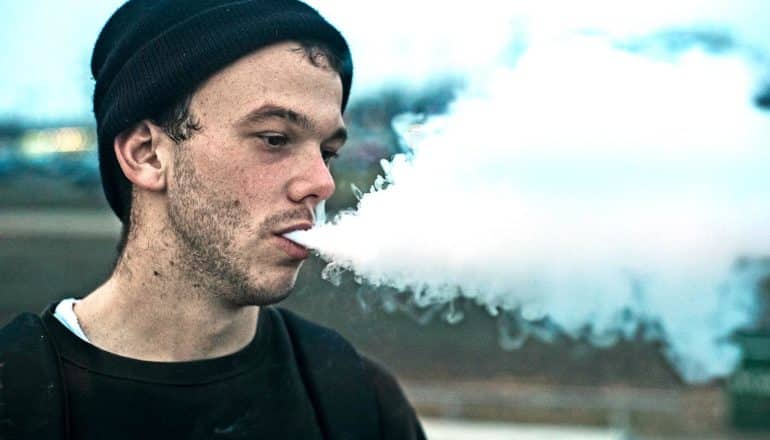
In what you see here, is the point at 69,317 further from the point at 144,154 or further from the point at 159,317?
the point at 144,154

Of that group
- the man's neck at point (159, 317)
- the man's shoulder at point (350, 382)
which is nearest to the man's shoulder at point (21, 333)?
the man's neck at point (159, 317)

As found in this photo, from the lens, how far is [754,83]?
7.48ft

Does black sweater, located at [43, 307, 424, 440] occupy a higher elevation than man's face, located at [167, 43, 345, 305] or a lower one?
lower

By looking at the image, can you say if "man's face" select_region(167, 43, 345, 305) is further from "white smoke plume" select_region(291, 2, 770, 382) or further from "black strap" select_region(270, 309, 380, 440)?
"black strap" select_region(270, 309, 380, 440)

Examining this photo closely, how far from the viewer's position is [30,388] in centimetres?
191

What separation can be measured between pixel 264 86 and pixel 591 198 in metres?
0.75

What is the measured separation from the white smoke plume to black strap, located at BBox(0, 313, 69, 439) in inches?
22.6

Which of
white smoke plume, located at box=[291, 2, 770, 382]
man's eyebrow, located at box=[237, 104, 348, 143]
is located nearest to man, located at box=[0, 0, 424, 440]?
man's eyebrow, located at box=[237, 104, 348, 143]

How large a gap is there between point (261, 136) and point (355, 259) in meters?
0.31

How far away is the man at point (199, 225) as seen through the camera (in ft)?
6.59

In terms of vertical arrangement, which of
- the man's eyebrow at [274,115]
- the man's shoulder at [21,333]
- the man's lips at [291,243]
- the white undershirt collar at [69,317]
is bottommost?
the man's shoulder at [21,333]

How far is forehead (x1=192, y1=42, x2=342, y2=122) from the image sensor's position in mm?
2014

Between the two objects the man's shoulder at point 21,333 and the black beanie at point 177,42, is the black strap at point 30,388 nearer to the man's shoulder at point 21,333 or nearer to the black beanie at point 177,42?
the man's shoulder at point 21,333

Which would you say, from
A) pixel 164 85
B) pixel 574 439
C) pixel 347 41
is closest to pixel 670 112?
pixel 347 41
